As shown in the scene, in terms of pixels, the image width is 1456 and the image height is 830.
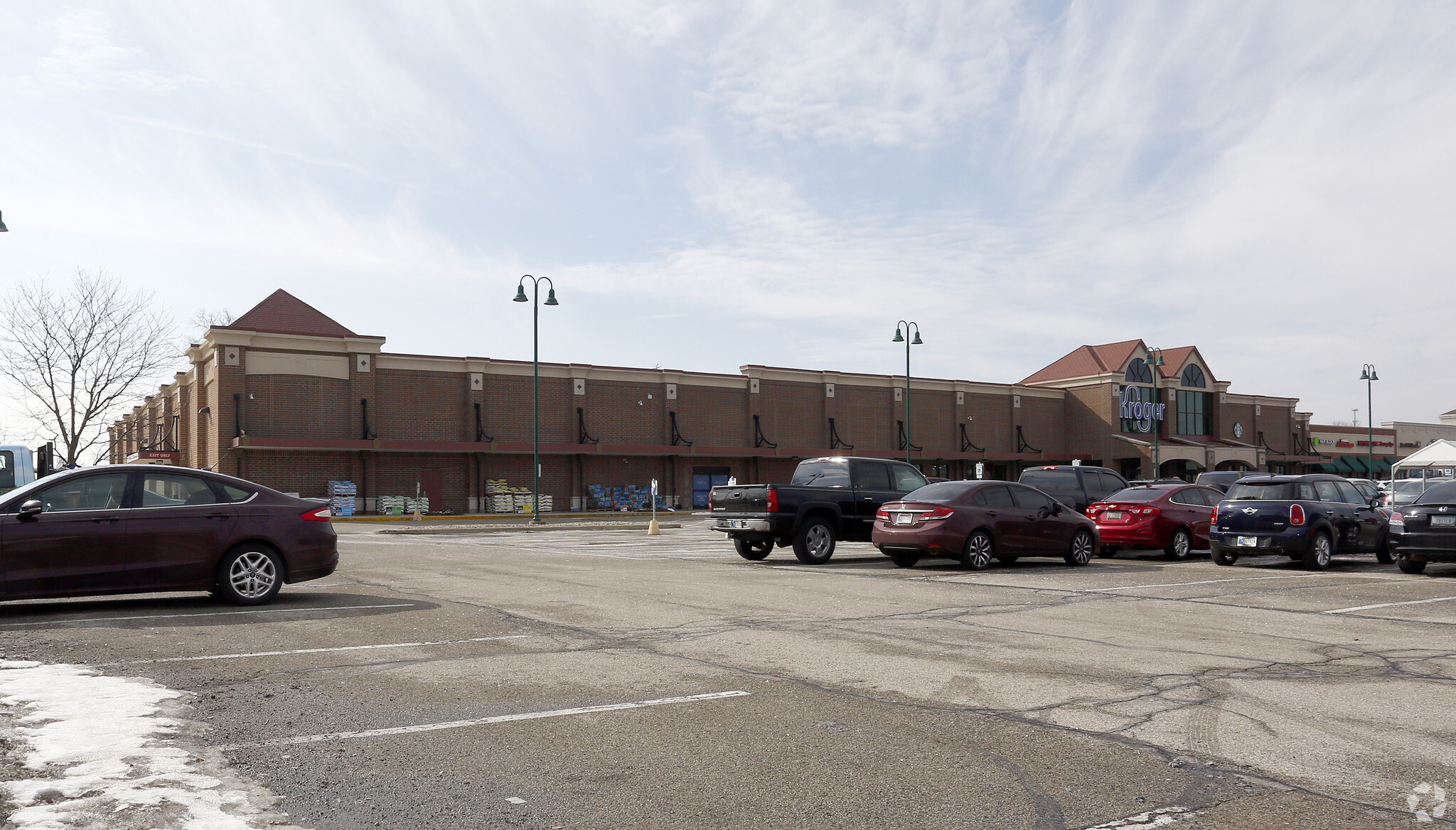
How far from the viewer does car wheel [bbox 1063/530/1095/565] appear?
59.0ft

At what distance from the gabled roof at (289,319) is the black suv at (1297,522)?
37744mm

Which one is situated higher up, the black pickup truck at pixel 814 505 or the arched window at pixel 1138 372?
the arched window at pixel 1138 372

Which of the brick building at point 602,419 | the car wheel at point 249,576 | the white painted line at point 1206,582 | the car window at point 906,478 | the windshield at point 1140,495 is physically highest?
the brick building at point 602,419

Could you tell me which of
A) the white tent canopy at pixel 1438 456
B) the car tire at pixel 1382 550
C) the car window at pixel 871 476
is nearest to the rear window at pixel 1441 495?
the car tire at pixel 1382 550

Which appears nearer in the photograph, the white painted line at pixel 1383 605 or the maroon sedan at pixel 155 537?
the maroon sedan at pixel 155 537

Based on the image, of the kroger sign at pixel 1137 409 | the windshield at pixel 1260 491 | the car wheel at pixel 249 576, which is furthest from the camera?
the kroger sign at pixel 1137 409

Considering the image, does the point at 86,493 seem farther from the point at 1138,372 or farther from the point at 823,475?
Answer: the point at 1138,372

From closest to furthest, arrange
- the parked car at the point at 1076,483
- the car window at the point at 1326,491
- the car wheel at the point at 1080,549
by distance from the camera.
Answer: the car wheel at the point at 1080,549, the car window at the point at 1326,491, the parked car at the point at 1076,483

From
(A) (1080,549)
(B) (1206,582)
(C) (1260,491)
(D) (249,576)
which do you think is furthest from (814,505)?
(D) (249,576)

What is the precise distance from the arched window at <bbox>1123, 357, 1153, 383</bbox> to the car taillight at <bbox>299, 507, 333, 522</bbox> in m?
63.5

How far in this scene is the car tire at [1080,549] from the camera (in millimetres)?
17969

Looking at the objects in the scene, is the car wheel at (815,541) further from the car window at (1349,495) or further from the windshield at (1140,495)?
the car window at (1349,495)

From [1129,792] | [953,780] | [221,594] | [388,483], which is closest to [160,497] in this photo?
[221,594]

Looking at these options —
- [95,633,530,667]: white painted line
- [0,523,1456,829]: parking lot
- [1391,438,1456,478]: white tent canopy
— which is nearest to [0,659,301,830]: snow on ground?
[0,523,1456,829]: parking lot
